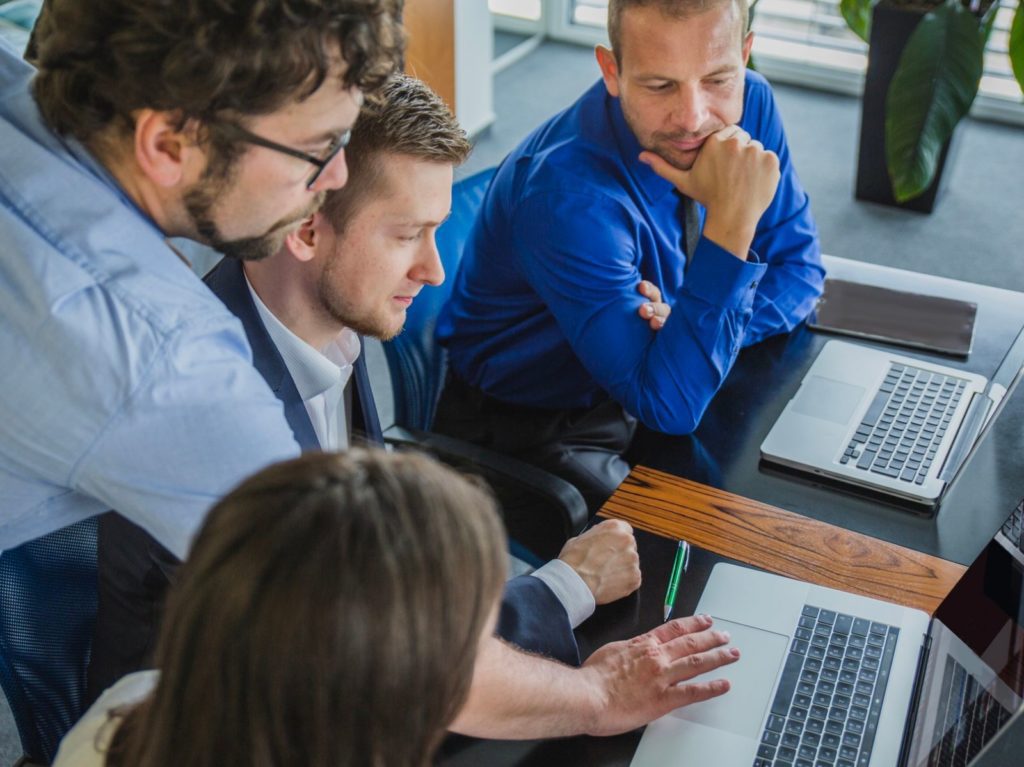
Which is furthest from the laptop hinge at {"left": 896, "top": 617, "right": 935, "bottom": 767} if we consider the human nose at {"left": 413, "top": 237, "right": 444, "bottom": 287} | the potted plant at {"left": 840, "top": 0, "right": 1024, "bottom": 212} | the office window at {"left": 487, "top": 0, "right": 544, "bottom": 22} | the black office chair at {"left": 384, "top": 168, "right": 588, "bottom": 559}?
the office window at {"left": 487, "top": 0, "right": 544, "bottom": 22}

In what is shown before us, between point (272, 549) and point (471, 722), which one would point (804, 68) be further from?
point (272, 549)

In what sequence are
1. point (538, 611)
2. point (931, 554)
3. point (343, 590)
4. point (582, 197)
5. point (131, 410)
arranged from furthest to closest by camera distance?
point (582, 197) < point (931, 554) < point (538, 611) < point (131, 410) < point (343, 590)

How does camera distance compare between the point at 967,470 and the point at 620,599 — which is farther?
the point at 967,470

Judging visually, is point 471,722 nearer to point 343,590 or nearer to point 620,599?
point 620,599

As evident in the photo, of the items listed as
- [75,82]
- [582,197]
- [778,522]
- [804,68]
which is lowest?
[804,68]

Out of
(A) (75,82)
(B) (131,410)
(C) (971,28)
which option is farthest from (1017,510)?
(C) (971,28)

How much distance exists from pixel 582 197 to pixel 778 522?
628mm

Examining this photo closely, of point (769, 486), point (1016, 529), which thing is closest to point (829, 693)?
point (1016, 529)

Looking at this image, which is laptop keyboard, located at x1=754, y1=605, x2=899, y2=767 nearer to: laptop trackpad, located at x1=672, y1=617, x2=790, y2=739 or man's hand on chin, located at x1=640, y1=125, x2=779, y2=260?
laptop trackpad, located at x1=672, y1=617, x2=790, y2=739

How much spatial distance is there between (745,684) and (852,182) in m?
3.16

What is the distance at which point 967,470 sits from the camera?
1.53 meters

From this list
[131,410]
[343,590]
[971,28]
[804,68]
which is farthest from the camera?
[804,68]

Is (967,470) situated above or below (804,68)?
above

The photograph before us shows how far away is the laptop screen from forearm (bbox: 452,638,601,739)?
13.1 inches
